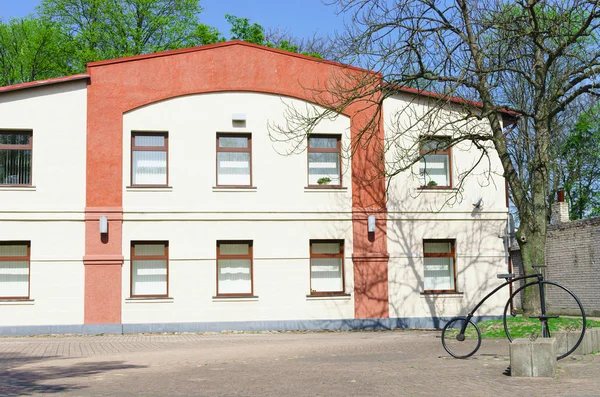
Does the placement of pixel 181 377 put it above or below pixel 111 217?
below

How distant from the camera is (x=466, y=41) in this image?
19.5 m

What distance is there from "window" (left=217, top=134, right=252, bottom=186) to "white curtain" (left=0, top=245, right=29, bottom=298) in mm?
5880

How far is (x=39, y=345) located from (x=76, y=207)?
4890 mm

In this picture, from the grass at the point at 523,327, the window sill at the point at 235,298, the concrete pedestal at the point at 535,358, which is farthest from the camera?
the window sill at the point at 235,298

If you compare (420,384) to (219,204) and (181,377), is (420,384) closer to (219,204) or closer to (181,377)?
(181,377)

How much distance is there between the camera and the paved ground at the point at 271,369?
10.5 metres

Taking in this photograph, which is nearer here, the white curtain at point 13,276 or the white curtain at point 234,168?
the white curtain at point 13,276

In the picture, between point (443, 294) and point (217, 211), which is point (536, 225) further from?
point (217, 211)

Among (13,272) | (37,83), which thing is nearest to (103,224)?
(13,272)

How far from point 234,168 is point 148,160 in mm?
2468

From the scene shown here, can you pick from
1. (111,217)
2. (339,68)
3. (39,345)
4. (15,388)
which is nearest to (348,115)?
(339,68)

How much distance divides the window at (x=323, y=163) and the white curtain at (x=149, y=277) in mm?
4997

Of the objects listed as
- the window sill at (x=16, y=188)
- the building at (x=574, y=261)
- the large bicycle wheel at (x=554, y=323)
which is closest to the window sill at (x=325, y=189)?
the large bicycle wheel at (x=554, y=323)

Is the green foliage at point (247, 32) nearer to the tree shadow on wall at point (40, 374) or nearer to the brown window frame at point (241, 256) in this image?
the brown window frame at point (241, 256)
